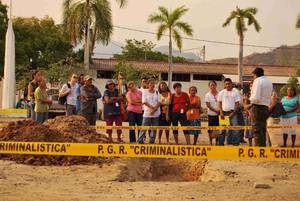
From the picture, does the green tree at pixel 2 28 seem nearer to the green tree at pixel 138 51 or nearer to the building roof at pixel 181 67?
the building roof at pixel 181 67

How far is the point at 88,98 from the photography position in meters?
11.7

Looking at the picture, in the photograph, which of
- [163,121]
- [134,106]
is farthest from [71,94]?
[163,121]

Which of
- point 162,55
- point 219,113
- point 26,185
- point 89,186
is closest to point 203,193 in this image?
point 89,186

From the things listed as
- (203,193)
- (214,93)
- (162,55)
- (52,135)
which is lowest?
(203,193)

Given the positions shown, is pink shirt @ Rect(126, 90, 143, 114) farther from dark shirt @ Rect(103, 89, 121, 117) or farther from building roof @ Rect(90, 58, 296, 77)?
building roof @ Rect(90, 58, 296, 77)

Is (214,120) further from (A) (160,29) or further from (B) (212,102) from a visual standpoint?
(A) (160,29)

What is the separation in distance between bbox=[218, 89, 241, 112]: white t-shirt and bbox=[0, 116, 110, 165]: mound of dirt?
3021mm

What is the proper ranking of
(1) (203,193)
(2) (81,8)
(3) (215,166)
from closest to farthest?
(1) (203,193)
(3) (215,166)
(2) (81,8)

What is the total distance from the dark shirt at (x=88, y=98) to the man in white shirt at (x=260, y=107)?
14.2ft

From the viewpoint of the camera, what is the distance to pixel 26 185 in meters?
7.21

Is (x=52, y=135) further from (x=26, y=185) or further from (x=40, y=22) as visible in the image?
(x=40, y=22)

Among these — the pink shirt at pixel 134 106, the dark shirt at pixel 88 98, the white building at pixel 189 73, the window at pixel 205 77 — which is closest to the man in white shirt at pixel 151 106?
the pink shirt at pixel 134 106

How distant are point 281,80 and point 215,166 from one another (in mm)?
38629

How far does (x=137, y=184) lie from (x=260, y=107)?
109 inches
